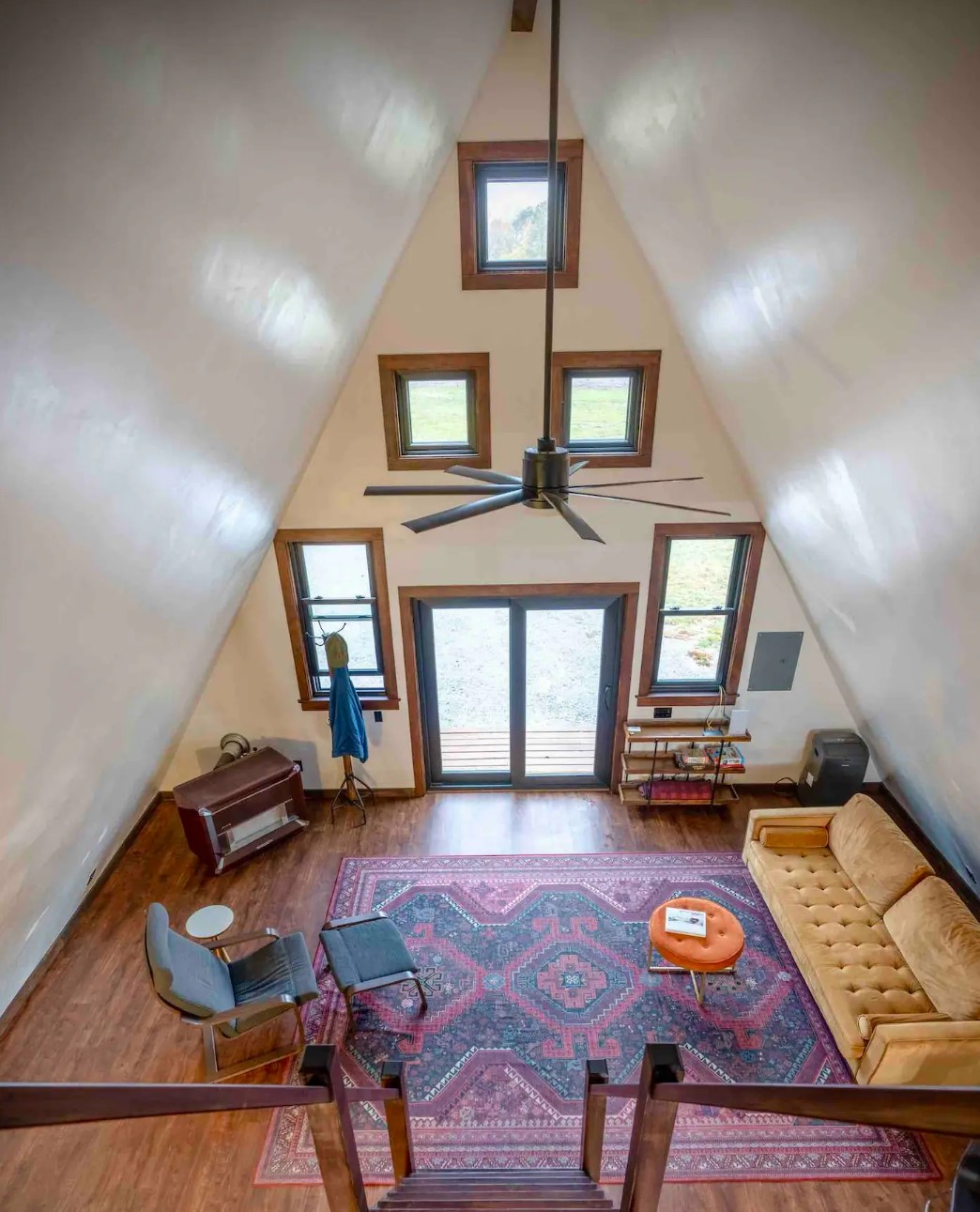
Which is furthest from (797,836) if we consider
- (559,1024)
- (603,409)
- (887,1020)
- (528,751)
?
(603,409)

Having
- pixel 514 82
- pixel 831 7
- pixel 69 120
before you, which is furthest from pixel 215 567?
pixel 831 7

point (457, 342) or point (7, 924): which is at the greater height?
point (457, 342)

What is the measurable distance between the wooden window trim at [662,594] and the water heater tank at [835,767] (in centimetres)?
80

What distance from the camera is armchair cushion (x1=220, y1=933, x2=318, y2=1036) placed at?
3916 millimetres

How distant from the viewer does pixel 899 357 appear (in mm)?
1911

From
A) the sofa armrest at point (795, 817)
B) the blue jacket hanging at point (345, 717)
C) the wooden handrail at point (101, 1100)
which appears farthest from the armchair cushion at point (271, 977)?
the sofa armrest at point (795, 817)

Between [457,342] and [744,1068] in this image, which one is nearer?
[744,1068]

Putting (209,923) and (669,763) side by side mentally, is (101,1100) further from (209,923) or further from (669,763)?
(669,763)

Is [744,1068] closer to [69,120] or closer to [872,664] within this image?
[872,664]

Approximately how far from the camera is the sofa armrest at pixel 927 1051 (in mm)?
3387

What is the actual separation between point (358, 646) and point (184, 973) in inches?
→ 102

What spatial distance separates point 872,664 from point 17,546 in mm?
4299

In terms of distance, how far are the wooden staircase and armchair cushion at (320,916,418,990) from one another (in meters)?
1.03

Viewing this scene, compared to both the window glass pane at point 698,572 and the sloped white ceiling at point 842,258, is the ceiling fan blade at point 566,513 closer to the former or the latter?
the sloped white ceiling at point 842,258
